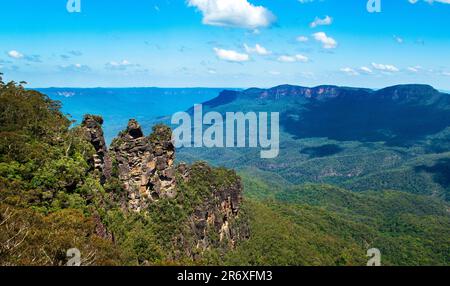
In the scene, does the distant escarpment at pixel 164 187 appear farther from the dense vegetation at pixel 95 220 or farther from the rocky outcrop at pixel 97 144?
the dense vegetation at pixel 95 220

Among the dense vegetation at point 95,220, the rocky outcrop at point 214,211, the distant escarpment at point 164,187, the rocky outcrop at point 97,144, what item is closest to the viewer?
the dense vegetation at point 95,220

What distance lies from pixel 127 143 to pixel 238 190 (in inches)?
1022

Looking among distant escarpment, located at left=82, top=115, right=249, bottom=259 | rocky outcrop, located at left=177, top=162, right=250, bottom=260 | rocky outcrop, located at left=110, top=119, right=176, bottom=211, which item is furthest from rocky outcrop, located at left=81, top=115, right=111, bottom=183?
rocky outcrop, located at left=177, top=162, right=250, bottom=260

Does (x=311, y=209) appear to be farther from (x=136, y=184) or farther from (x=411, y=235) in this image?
(x=136, y=184)

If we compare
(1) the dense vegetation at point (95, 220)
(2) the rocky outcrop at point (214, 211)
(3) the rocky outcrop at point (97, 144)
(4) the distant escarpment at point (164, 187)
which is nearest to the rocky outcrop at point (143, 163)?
(4) the distant escarpment at point (164, 187)

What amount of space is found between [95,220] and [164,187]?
23.6m

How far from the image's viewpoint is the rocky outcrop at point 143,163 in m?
48.3

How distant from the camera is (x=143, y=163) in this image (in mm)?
49719

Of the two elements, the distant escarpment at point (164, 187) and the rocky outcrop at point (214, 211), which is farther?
the rocky outcrop at point (214, 211)

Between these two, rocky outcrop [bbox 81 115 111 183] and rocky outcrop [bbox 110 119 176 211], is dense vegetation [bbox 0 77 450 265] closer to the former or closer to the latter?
rocky outcrop [bbox 81 115 111 183]

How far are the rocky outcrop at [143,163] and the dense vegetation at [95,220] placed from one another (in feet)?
5.88

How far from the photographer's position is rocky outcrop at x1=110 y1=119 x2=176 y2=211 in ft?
159

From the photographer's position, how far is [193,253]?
5031 centimetres

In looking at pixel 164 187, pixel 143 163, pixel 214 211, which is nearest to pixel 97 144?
pixel 143 163
